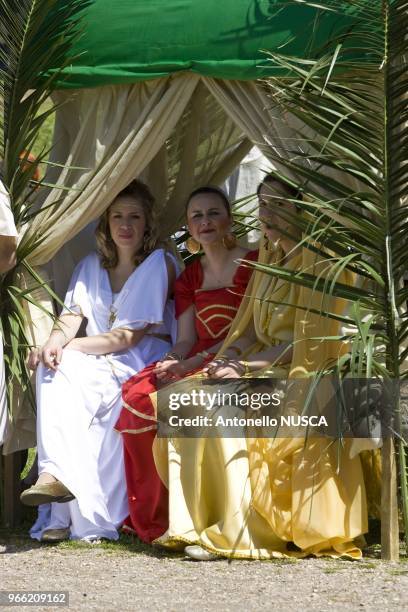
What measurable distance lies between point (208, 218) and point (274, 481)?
1402 mm

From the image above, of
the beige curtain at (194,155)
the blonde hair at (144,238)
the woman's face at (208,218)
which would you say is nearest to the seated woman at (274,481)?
the woman's face at (208,218)

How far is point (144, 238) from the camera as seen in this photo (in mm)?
6602

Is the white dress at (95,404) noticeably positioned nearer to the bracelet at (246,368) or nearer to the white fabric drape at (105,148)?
the white fabric drape at (105,148)

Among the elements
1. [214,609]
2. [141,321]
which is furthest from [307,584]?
[141,321]

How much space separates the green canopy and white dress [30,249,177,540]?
39.6 inches

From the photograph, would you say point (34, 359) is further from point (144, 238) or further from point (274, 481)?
point (274, 481)

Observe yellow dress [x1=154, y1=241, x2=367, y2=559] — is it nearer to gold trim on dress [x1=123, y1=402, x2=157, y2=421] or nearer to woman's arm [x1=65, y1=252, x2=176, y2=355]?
gold trim on dress [x1=123, y1=402, x2=157, y2=421]

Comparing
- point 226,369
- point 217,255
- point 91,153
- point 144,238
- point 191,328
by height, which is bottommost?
point 226,369

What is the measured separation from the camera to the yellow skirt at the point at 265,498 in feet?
18.2

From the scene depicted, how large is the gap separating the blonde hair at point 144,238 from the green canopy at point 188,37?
655 mm

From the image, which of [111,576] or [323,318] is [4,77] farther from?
[111,576]

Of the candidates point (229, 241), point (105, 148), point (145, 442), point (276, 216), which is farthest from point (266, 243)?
point (145, 442)

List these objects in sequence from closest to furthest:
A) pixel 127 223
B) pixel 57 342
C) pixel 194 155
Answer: pixel 57 342 < pixel 127 223 < pixel 194 155

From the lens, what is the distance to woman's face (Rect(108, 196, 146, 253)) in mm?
6523
